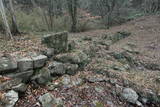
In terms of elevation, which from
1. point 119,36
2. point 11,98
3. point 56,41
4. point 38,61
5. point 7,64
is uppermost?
point 56,41

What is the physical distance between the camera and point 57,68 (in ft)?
13.0

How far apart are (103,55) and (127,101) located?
2496 millimetres

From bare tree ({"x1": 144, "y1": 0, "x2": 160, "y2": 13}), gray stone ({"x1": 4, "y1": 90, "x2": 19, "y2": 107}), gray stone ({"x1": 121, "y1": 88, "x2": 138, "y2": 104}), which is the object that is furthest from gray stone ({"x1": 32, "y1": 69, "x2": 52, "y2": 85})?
bare tree ({"x1": 144, "y1": 0, "x2": 160, "y2": 13})

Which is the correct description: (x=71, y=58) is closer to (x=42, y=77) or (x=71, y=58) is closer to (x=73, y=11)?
(x=42, y=77)

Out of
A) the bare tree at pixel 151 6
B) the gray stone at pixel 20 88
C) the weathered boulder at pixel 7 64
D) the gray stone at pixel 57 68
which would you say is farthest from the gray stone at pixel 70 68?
the bare tree at pixel 151 6

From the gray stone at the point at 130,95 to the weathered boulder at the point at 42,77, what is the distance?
6.35 feet

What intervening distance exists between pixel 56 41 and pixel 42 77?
1404 millimetres

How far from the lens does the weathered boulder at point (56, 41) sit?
178 inches

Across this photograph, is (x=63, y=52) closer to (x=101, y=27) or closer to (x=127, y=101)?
(x=127, y=101)

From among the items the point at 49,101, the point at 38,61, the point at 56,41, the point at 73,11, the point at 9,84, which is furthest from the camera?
the point at 73,11

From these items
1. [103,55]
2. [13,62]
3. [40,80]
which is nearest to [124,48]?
[103,55]

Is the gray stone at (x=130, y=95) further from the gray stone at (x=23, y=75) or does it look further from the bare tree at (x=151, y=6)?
the bare tree at (x=151, y=6)

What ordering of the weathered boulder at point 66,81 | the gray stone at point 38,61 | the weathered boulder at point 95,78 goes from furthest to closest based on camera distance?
the weathered boulder at point 95,78 → the weathered boulder at point 66,81 → the gray stone at point 38,61

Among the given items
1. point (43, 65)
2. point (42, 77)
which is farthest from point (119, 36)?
point (42, 77)
